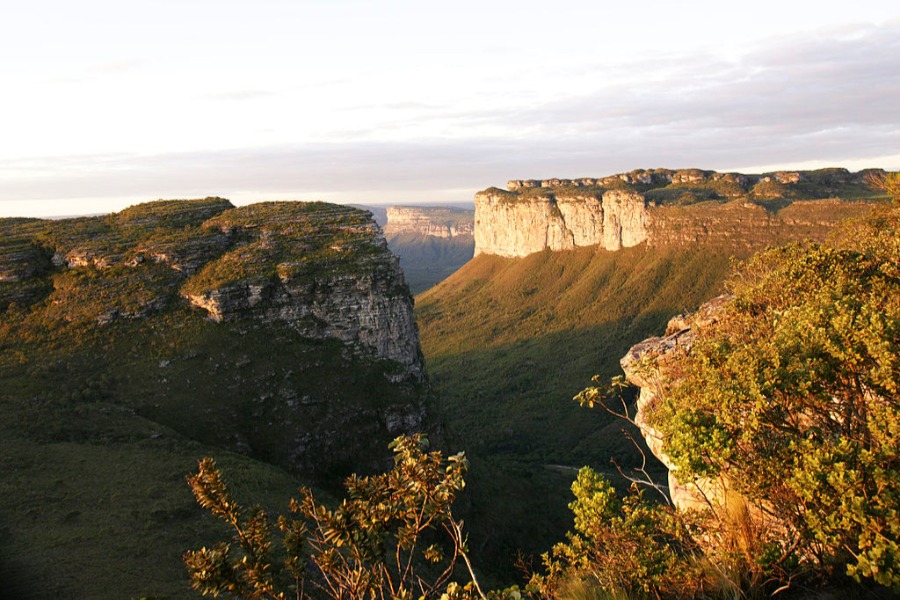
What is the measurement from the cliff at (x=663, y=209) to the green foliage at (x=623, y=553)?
8984cm

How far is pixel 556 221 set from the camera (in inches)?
5940

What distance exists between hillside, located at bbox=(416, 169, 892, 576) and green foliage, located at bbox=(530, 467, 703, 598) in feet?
118

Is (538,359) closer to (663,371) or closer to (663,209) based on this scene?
(663,209)

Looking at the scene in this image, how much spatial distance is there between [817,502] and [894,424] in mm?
1704

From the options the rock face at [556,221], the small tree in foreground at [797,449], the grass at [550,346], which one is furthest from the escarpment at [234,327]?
the rock face at [556,221]

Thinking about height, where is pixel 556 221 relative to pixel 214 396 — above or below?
above

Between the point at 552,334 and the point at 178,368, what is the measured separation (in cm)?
7829

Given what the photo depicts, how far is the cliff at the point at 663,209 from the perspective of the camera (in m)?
98.4

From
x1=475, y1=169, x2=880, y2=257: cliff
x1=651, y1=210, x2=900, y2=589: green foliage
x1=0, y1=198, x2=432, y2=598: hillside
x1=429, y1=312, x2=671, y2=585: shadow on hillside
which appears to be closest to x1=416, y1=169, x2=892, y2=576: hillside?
x1=429, y1=312, x2=671, y2=585: shadow on hillside

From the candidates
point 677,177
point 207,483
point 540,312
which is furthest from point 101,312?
point 677,177

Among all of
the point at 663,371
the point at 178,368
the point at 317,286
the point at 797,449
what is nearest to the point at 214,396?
the point at 178,368

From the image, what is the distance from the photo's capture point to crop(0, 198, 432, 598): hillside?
29.6m

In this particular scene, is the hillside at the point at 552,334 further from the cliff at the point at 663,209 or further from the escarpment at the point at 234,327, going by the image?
the escarpment at the point at 234,327

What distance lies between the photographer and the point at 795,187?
11931 cm
